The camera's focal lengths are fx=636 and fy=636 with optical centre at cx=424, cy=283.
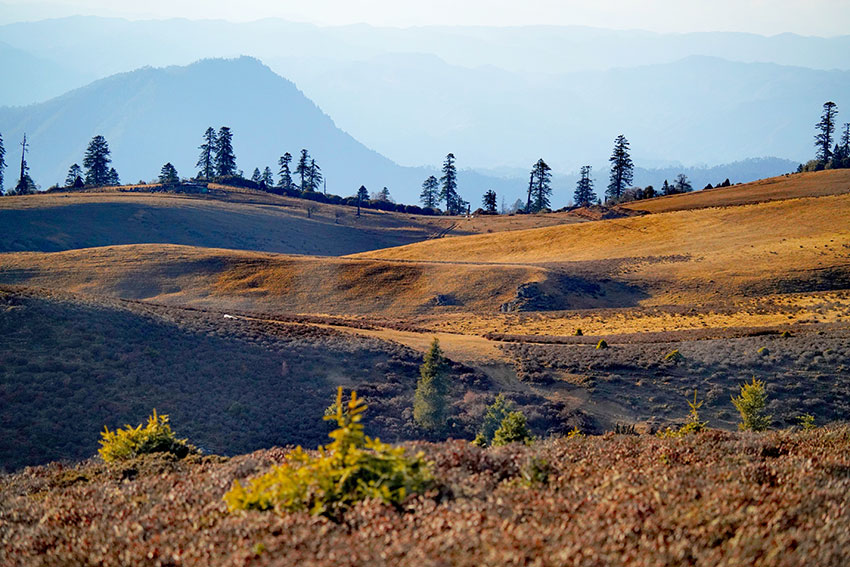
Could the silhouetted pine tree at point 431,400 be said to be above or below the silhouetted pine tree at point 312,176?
below

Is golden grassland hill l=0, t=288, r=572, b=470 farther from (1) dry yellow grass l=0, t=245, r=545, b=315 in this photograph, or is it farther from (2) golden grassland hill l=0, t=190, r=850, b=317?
(2) golden grassland hill l=0, t=190, r=850, b=317

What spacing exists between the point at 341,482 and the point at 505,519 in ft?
4.60

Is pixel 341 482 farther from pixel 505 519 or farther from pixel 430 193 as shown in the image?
pixel 430 193

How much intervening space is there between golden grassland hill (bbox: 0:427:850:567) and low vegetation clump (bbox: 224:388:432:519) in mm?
165

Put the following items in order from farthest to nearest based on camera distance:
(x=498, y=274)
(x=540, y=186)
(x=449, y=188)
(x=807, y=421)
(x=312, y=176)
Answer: (x=312, y=176)
(x=449, y=188)
(x=540, y=186)
(x=498, y=274)
(x=807, y=421)

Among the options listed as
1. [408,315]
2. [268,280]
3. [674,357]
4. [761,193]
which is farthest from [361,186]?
[674,357]

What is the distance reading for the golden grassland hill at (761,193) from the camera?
8100 cm

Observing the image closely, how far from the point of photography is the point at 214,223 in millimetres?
89500

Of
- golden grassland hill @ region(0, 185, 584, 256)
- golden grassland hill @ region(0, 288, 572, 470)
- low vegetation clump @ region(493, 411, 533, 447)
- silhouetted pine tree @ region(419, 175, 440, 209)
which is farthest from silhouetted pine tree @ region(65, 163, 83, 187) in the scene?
low vegetation clump @ region(493, 411, 533, 447)

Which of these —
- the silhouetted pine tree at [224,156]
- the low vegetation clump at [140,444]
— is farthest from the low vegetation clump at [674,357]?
the silhouetted pine tree at [224,156]

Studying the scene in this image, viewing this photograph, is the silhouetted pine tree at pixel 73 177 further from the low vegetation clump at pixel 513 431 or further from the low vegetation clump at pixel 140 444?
the low vegetation clump at pixel 140 444

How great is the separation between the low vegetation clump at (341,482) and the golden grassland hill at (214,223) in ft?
256

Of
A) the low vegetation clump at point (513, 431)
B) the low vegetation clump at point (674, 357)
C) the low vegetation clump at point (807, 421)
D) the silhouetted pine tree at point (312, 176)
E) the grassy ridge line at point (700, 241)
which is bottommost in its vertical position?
the low vegetation clump at point (807, 421)

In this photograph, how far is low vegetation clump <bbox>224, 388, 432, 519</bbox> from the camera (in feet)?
17.9
